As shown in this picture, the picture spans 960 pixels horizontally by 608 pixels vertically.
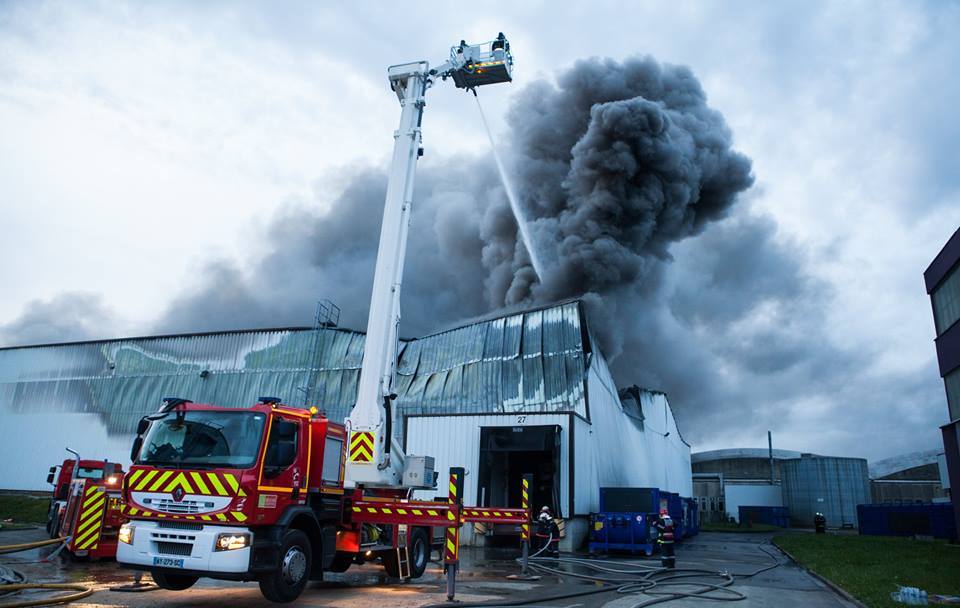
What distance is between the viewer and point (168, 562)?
6.88 meters

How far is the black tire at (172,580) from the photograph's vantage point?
760 cm

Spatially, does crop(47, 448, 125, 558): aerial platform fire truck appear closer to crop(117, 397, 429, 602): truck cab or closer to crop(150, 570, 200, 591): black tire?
crop(150, 570, 200, 591): black tire

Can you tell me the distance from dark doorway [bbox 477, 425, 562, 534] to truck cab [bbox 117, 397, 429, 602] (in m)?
11.2

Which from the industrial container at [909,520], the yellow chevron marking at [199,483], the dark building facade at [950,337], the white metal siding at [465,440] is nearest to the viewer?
the yellow chevron marking at [199,483]

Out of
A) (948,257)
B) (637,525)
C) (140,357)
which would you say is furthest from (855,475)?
(140,357)

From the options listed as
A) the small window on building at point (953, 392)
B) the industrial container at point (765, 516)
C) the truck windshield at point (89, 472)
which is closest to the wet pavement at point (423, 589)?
the truck windshield at point (89, 472)

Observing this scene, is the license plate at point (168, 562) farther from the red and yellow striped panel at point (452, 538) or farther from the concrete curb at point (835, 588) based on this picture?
the concrete curb at point (835, 588)

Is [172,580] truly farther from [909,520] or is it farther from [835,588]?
[909,520]

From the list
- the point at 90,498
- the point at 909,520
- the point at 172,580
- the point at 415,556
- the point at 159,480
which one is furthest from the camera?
the point at 909,520

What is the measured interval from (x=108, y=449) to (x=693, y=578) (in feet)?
96.5

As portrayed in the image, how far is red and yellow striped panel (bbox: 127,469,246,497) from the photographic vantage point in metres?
6.99

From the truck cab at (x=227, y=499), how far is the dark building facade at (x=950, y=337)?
1937cm

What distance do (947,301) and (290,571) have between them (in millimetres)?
20935

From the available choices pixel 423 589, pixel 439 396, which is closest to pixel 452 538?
pixel 423 589
